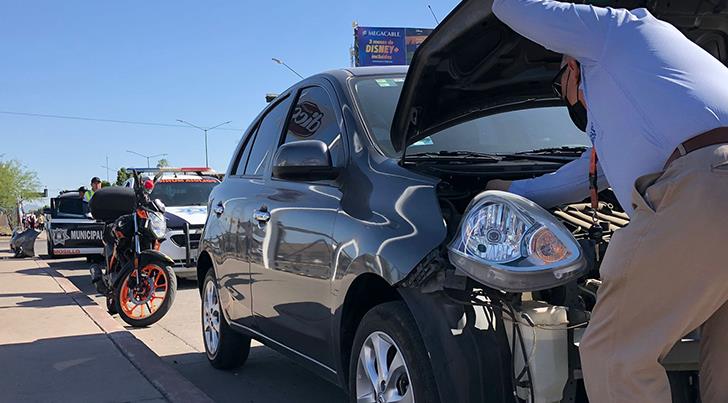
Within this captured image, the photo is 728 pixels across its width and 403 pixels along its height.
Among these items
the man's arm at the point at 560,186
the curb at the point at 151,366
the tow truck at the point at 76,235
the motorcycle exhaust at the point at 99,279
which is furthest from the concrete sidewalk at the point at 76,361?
the tow truck at the point at 76,235

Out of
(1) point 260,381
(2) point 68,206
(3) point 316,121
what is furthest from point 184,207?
(3) point 316,121

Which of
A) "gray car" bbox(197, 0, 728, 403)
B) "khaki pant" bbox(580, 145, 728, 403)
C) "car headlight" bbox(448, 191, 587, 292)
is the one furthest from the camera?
"gray car" bbox(197, 0, 728, 403)

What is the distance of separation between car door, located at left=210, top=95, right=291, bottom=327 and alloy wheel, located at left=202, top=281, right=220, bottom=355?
1.10ft

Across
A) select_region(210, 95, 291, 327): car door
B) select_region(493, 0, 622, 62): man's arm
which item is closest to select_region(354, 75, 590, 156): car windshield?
select_region(210, 95, 291, 327): car door

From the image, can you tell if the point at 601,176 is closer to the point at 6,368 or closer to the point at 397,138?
the point at 397,138

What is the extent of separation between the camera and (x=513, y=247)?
7.43 feet

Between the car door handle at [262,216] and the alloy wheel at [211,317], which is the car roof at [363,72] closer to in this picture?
the car door handle at [262,216]

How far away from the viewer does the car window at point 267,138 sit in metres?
4.58

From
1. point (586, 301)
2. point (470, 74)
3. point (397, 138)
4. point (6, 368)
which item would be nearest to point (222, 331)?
point (6, 368)

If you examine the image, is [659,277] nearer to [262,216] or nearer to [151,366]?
[262,216]

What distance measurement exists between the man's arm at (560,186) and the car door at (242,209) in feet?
7.55

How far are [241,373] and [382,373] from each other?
276cm

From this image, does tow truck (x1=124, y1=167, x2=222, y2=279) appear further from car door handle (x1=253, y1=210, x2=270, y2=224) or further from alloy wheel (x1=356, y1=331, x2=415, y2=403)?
alloy wheel (x1=356, y1=331, x2=415, y2=403)

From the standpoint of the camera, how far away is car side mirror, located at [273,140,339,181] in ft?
10.8
